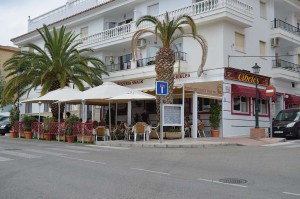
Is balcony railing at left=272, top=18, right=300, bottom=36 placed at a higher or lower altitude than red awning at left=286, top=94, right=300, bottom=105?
higher

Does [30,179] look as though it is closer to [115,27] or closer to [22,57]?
[22,57]

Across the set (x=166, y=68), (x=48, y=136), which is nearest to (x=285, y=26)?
(x=166, y=68)

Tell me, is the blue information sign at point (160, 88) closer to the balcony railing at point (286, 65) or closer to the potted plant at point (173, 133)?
the potted plant at point (173, 133)

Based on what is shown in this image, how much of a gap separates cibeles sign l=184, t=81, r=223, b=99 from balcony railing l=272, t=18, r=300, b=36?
28.8 feet

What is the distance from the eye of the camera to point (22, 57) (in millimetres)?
26938

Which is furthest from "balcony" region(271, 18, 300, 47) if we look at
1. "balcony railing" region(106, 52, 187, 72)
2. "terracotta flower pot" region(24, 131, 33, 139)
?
"terracotta flower pot" region(24, 131, 33, 139)

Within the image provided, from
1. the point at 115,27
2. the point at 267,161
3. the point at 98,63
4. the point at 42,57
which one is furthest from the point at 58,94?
the point at 267,161

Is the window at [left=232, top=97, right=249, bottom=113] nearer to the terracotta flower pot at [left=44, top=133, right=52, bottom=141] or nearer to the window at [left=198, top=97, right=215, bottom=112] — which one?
the window at [left=198, top=97, right=215, bottom=112]

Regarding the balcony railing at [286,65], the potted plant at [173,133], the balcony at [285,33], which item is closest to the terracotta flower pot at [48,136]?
the potted plant at [173,133]

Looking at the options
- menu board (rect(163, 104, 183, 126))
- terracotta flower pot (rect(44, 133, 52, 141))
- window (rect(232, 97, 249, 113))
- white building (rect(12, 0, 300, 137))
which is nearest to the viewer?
menu board (rect(163, 104, 183, 126))

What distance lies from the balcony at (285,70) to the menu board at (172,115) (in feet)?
35.4

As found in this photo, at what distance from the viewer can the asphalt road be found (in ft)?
22.5

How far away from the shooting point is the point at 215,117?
23359 mm

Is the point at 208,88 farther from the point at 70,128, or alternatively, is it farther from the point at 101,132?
the point at 70,128
